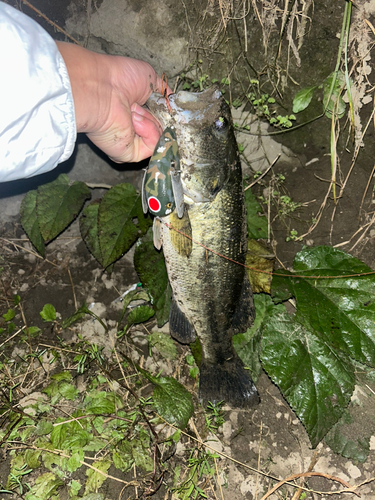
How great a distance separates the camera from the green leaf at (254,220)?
3088 mm

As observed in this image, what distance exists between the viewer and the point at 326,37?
259 centimetres

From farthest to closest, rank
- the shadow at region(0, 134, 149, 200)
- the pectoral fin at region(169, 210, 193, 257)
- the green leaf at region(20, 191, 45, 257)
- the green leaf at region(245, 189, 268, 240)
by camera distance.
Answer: the shadow at region(0, 134, 149, 200) → the green leaf at region(245, 189, 268, 240) → the green leaf at region(20, 191, 45, 257) → the pectoral fin at region(169, 210, 193, 257)

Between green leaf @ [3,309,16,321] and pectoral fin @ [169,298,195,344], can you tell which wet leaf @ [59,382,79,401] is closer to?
green leaf @ [3,309,16,321]

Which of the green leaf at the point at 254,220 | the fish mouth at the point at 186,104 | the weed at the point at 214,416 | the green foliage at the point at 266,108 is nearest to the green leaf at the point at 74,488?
the weed at the point at 214,416

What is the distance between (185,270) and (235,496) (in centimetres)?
172

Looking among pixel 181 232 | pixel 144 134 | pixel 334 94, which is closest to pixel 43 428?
pixel 181 232

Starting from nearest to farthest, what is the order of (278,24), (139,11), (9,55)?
(9,55) < (278,24) < (139,11)

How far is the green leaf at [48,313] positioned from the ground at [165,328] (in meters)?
0.09

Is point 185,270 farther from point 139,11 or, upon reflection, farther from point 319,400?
point 139,11

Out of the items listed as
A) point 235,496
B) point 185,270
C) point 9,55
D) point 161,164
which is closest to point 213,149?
point 161,164

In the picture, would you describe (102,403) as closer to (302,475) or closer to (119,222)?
(119,222)

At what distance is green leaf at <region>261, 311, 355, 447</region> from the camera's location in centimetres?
255

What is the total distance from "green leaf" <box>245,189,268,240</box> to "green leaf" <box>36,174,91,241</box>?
1.43 metres

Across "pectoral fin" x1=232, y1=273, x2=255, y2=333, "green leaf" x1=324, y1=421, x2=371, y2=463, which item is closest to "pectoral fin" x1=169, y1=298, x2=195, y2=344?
"pectoral fin" x1=232, y1=273, x2=255, y2=333
